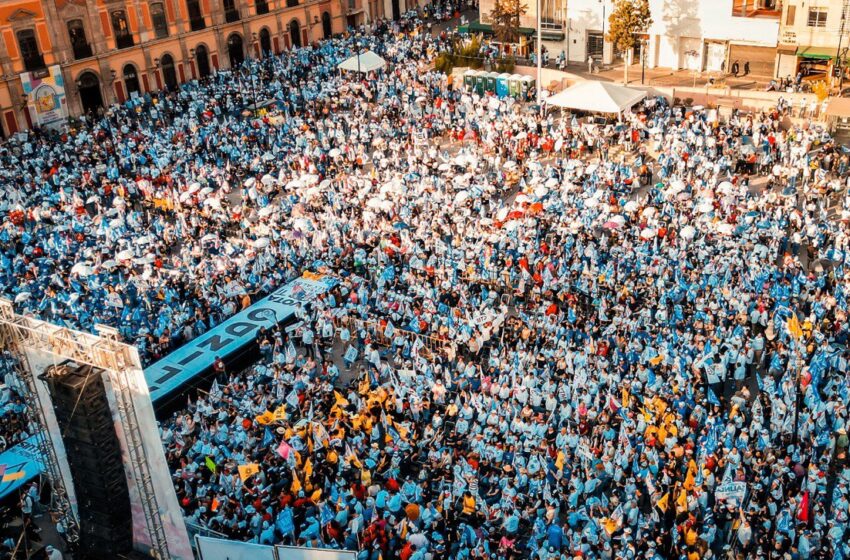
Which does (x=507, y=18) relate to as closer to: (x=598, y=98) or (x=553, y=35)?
(x=553, y=35)

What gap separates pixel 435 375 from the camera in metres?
26.2

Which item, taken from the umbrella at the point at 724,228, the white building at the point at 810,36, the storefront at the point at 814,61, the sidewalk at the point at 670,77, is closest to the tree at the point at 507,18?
the sidewalk at the point at 670,77

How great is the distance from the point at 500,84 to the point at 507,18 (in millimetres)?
9767

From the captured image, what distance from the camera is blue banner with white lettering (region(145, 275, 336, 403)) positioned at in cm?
2761

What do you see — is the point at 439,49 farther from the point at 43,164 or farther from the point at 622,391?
the point at 622,391

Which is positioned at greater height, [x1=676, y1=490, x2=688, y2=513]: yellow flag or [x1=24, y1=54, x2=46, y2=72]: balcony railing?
[x1=24, y1=54, x2=46, y2=72]: balcony railing

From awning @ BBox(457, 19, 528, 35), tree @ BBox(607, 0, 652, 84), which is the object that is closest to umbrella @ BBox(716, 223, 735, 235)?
tree @ BBox(607, 0, 652, 84)

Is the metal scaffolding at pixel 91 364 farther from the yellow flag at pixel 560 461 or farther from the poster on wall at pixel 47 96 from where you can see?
the poster on wall at pixel 47 96

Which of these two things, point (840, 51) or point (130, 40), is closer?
point (840, 51)

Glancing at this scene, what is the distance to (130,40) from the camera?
194 ft

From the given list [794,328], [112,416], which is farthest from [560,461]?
[112,416]

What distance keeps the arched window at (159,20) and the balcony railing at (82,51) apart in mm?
5417

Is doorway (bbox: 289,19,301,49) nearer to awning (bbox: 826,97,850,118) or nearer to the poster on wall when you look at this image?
the poster on wall

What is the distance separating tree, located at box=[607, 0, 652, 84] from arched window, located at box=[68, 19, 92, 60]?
32.8 meters
